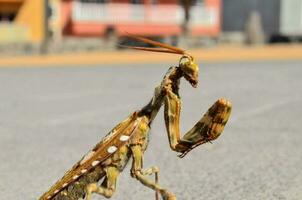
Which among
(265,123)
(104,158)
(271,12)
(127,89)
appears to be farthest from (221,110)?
(271,12)

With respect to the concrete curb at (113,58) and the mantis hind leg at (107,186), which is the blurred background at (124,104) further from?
the mantis hind leg at (107,186)

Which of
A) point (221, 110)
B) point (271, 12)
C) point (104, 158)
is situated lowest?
point (271, 12)

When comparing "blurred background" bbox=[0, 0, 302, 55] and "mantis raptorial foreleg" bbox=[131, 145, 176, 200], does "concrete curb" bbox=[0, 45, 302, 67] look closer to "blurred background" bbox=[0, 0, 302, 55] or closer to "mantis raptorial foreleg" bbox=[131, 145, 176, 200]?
"blurred background" bbox=[0, 0, 302, 55]

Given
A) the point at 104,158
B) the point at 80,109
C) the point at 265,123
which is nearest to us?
the point at 104,158

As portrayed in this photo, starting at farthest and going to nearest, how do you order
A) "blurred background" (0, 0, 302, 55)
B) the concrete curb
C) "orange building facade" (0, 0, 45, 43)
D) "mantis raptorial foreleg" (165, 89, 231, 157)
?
"orange building facade" (0, 0, 45, 43)
"blurred background" (0, 0, 302, 55)
the concrete curb
"mantis raptorial foreleg" (165, 89, 231, 157)

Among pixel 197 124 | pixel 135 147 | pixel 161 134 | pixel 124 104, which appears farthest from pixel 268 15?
pixel 197 124

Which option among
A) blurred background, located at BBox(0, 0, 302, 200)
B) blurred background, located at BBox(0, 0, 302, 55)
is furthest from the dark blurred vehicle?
blurred background, located at BBox(0, 0, 302, 200)

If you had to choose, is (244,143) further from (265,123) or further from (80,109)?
(80,109)
